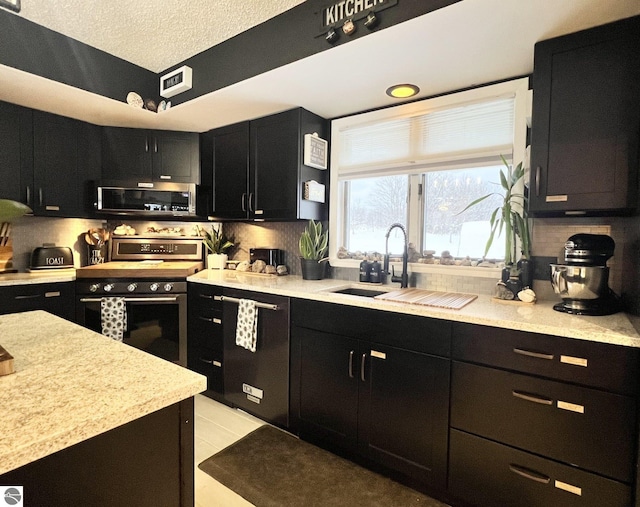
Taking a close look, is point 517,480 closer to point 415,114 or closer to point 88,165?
point 415,114

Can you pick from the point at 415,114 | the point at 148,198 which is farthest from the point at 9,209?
the point at 148,198

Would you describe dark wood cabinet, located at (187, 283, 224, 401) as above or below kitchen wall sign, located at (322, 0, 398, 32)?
below

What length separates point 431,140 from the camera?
2451 mm

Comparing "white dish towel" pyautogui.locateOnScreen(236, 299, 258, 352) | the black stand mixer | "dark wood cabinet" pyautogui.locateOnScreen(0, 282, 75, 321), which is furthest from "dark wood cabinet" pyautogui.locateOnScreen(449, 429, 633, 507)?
"dark wood cabinet" pyautogui.locateOnScreen(0, 282, 75, 321)

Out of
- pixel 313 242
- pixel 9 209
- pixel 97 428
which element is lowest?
pixel 97 428

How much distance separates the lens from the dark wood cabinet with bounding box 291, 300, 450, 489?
5.79 ft

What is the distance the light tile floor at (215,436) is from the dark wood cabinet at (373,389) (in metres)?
0.45

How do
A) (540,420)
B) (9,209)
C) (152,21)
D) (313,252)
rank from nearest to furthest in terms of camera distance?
(9,209) → (540,420) → (152,21) → (313,252)

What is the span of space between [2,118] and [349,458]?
11.1 ft

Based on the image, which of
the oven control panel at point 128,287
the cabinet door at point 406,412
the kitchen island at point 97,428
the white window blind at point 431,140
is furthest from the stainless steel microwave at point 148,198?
the kitchen island at point 97,428

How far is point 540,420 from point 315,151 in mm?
2197

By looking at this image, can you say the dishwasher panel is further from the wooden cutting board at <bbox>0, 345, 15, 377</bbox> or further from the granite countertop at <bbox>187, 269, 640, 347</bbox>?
the wooden cutting board at <bbox>0, 345, 15, 377</bbox>

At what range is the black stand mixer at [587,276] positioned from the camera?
62.6 inches

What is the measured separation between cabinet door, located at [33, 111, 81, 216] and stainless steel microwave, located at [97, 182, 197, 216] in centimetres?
23
